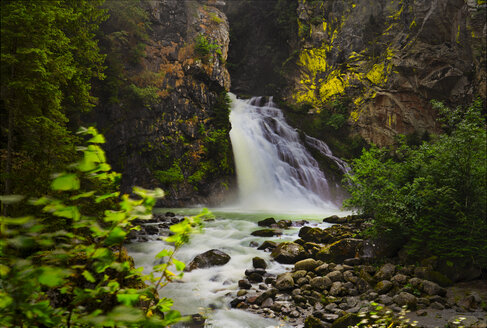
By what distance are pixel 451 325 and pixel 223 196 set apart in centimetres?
1403

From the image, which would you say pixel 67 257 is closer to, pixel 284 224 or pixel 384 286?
pixel 384 286

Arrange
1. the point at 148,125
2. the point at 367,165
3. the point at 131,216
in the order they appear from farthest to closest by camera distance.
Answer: the point at 148,125, the point at 367,165, the point at 131,216

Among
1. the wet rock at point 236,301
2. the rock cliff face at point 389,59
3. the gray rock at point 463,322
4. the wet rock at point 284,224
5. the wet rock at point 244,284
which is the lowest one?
the wet rock at point 236,301

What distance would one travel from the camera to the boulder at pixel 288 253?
6.96 m

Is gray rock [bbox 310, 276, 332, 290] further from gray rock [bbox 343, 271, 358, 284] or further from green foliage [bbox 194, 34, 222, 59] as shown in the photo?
green foliage [bbox 194, 34, 222, 59]

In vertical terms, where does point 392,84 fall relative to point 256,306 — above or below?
above

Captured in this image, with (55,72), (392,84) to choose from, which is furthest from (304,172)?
(55,72)

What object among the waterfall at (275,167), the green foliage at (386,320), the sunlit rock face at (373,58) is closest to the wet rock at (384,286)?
the green foliage at (386,320)

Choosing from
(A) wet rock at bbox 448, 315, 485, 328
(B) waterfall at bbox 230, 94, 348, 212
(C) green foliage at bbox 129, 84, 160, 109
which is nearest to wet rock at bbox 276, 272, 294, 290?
(A) wet rock at bbox 448, 315, 485, 328

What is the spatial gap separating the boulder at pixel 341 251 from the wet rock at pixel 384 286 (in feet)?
4.83

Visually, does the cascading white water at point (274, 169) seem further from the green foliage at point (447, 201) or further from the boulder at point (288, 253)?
the green foliage at point (447, 201)

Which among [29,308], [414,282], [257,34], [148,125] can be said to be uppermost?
[257,34]

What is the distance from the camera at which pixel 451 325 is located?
141 inches

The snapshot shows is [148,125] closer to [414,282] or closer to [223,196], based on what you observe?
[223,196]
